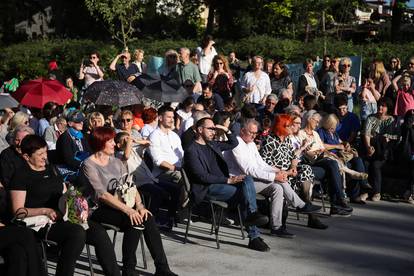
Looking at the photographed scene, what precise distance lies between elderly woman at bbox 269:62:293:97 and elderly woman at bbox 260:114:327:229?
4.67 meters

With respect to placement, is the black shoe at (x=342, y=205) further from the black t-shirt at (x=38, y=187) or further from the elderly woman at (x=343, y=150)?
the black t-shirt at (x=38, y=187)

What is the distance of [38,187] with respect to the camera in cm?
721

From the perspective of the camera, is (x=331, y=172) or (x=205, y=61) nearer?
(x=331, y=172)

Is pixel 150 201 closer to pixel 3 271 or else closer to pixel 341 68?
pixel 3 271

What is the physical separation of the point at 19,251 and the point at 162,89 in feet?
22.7

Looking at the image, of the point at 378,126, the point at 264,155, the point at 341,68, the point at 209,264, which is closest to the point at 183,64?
the point at 341,68

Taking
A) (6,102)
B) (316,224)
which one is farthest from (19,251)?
(6,102)

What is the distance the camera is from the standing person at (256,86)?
14.8 m

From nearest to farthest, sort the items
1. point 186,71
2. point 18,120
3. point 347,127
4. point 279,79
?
point 18,120 < point 347,127 < point 186,71 < point 279,79

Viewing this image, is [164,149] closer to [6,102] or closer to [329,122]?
[6,102]

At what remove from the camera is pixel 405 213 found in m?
11.5

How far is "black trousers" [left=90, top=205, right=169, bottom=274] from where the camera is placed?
25.1ft

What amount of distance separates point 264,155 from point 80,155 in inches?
92.0

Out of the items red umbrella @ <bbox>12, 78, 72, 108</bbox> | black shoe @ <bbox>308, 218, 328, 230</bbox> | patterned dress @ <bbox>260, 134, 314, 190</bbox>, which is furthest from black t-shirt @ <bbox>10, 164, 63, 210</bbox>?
red umbrella @ <bbox>12, 78, 72, 108</bbox>
